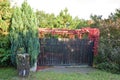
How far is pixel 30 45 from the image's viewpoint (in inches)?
387

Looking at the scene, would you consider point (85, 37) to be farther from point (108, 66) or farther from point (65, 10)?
point (65, 10)

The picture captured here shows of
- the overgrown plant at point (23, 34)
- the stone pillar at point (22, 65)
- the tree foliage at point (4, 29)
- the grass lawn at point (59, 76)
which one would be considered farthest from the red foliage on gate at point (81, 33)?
the stone pillar at point (22, 65)

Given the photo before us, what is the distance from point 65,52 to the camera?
1141cm

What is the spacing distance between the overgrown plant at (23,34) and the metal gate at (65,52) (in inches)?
50.2

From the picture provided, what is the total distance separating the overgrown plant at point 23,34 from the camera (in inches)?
386

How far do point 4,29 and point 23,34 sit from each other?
38.6 inches

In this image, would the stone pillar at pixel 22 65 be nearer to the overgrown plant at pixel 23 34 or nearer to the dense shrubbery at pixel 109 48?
the overgrown plant at pixel 23 34

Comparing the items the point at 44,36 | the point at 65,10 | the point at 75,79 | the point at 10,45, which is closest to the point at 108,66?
the point at 75,79

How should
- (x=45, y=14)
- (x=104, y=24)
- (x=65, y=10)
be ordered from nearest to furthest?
(x=104, y=24) < (x=65, y=10) < (x=45, y=14)

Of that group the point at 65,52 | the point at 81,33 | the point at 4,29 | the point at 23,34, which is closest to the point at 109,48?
the point at 81,33

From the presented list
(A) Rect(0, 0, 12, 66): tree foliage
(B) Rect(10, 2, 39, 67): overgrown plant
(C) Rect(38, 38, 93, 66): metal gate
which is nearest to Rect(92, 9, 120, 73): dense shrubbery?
(C) Rect(38, 38, 93, 66): metal gate

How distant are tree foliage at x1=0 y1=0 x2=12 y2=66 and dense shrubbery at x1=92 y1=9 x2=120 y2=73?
421 centimetres

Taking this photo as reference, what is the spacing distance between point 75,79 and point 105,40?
3.73m

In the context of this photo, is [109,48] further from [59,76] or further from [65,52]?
[59,76]
